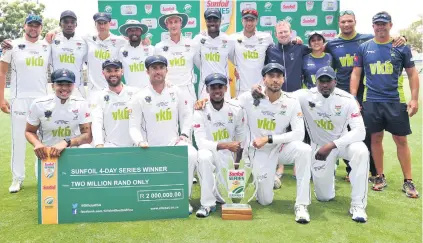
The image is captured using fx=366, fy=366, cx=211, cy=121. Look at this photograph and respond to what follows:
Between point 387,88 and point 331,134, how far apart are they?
1091mm

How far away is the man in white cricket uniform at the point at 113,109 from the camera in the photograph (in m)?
4.27

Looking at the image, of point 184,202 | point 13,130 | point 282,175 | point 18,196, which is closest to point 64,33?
point 13,130

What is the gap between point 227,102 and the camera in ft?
13.9

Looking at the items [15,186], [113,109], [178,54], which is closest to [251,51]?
[178,54]

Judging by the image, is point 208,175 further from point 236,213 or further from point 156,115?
point 156,115

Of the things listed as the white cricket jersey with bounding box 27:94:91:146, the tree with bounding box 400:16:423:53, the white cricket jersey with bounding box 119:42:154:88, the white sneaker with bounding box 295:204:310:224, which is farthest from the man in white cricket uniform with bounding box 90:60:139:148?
the tree with bounding box 400:16:423:53

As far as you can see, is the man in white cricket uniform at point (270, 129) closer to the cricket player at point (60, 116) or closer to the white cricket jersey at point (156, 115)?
the white cricket jersey at point (156, 115)

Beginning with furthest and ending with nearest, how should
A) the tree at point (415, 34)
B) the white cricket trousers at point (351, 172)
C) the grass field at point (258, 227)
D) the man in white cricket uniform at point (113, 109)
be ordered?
the tree at point (415, 34) < the man in white cricket uniform at point (113, 109) < the white cricket trousers at point (351, 172) < the grass field at point (258, 227)

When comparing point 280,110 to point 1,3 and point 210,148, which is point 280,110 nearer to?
point 210,148

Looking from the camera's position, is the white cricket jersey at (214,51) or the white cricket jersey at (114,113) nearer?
the white cricket jersey at (114,113)

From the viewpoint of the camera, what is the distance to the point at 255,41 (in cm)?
538

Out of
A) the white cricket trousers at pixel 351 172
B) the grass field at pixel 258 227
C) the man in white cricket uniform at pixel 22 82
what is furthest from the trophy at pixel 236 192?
the man in white cricket uniform at pixel 22 82

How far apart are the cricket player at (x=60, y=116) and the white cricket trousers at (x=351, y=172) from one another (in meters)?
2.66

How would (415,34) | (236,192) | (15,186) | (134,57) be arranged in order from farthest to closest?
(415,34) < (134,57) < (15,186) < (236,192)
